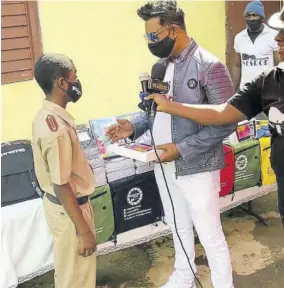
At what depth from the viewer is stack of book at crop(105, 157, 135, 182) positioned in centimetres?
317

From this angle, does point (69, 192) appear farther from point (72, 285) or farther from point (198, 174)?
point (198, 174)

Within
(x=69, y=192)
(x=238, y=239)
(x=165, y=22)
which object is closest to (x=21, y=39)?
→ (x=165, y=22)

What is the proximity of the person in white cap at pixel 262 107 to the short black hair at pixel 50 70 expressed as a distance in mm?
456

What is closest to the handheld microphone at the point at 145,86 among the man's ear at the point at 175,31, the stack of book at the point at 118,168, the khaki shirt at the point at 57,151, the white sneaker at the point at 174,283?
the man's ear at the point at 175,31

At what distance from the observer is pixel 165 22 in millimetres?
2531

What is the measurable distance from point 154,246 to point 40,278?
3.06 ft

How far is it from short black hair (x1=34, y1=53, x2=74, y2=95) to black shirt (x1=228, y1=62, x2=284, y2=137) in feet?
2.76

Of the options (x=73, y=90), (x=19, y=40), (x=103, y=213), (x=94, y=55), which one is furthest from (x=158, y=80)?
(x=94, y=55)

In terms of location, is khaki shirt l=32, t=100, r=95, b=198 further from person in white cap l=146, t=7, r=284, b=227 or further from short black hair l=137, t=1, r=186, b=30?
short black hair l=137, t=1, r=186, b=30

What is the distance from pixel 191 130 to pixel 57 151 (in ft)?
2.53

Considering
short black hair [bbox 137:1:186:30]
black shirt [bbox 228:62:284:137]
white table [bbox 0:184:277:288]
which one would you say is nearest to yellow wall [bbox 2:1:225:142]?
white table [bbox 0:184:277:288]

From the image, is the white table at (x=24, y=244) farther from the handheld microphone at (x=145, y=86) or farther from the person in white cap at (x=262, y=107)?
the person in white cap at (x=262, y=107)

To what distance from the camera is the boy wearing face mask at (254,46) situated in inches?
191

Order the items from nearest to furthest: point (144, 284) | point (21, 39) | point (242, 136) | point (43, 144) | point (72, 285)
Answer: point (43, 144)
point (72, 285)
point (144, 284)
point (242, 136)
point (21, 39)
